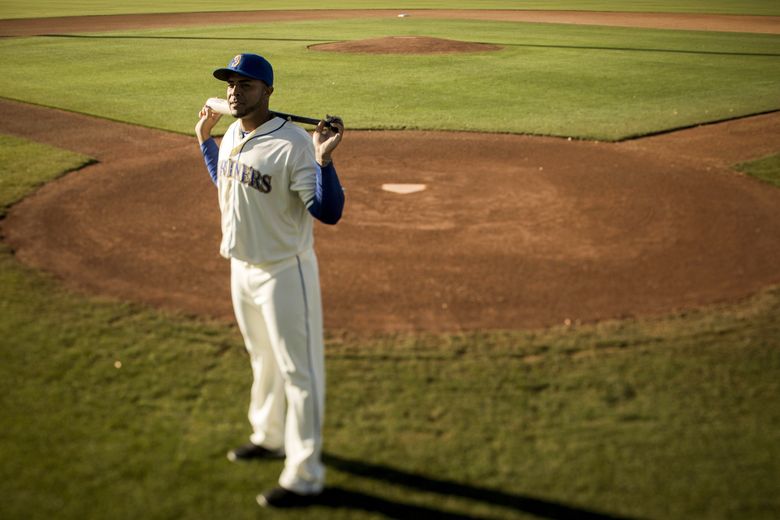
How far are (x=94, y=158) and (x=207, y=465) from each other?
7.71 m

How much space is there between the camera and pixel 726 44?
2450 centimetres

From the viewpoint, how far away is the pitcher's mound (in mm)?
22547

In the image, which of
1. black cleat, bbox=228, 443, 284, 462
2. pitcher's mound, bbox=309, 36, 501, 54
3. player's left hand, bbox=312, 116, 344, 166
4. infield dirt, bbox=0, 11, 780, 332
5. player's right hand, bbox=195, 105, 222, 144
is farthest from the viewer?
pitcher's mound, bbox=309, 36, 501, 54

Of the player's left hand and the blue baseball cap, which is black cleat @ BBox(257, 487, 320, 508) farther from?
the blue baseball cap

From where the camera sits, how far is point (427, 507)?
13.1 ft

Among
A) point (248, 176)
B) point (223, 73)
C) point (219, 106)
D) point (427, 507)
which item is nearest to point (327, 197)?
point (248, 176)

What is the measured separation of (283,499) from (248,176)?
170 centimetres

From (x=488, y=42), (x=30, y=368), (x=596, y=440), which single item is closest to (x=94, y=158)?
(x=30, y=368)

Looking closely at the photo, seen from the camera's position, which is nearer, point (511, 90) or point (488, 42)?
point (511, 90)

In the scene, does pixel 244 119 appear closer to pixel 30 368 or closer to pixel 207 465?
pixel 207 465

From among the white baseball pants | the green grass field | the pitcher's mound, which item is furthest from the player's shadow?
the pitcher's mound

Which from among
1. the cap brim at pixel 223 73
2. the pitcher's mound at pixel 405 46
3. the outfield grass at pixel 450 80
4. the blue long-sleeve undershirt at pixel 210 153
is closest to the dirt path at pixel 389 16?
the pitcher's mound at pixel 405 46

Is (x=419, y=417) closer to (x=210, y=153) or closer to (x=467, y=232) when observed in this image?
(x=210, y=153)

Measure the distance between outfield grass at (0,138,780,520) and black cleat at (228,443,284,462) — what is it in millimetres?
68
